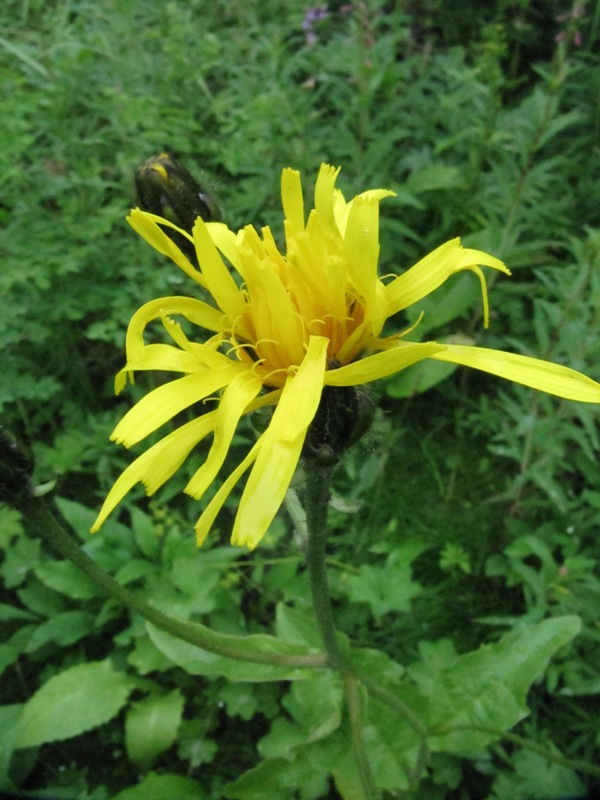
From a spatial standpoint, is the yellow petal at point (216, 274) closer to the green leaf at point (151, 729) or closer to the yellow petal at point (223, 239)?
the yellow petal at point (223, 239)

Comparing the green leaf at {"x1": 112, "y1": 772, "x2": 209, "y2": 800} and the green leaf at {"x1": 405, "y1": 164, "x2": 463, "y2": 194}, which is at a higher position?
the green leaf at {"x1": 405, "y1": 164, "x2": 463, "y2": 194}

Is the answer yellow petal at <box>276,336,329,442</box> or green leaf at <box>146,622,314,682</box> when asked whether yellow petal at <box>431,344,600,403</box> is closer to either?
yellow petal at <box>276,336,329,442</box>

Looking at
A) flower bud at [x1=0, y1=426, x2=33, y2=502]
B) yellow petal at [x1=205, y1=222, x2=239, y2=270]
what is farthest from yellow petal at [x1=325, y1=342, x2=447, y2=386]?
flower bud at [x1=0, y1=426, x2=33, y2=502]

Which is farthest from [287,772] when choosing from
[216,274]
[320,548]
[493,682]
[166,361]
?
[216,274]

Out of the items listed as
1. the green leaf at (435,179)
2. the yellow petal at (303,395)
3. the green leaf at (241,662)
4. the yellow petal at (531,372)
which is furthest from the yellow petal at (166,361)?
the green leaf at (435,179)

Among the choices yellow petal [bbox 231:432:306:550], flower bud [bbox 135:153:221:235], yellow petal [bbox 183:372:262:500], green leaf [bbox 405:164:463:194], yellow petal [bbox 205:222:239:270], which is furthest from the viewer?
green leaf [bbox 405:164:463:194]

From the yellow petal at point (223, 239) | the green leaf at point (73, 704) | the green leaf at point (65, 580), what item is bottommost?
the green leaf at point (73, 704)

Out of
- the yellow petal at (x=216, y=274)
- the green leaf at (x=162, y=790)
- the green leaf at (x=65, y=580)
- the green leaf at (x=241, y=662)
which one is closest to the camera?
the yellow petal at (x=216, y=274)

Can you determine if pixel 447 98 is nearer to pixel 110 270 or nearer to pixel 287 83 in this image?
pixel 287 83
